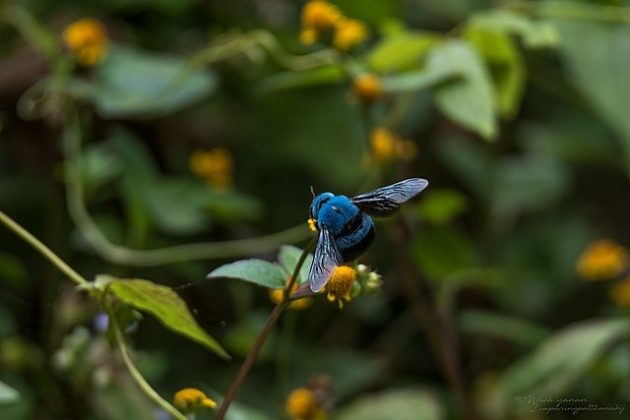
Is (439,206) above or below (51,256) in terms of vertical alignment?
below

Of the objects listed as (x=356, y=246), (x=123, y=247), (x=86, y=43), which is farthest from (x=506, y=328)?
(x=356, y=246)

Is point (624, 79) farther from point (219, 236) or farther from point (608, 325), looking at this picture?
point (219, 236)

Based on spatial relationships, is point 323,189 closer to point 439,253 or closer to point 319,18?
point 439,253

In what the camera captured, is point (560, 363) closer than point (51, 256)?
No

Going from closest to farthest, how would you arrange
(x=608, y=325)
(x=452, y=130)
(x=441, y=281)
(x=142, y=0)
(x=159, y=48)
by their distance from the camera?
(x=608, y=325) → (x=441, y=281) → (x=142, y=0) → (x=159, y=48) → (x=452, y=130)

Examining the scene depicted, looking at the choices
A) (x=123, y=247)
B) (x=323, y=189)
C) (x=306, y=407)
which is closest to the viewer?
(x=306, y=407)

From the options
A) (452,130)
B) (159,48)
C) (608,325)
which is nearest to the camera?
(608,325)

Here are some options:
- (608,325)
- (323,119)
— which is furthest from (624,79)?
(323,119)
